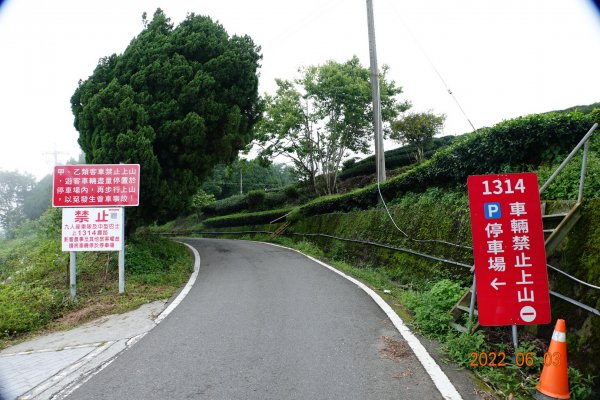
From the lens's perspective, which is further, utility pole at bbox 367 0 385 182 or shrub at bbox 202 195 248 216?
shrub at bbox 202 195 248 216

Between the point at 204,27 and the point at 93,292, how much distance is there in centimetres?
931

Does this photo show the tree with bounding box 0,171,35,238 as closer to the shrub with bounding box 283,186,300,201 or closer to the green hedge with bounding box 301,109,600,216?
the shrub with bounding box 283,186,300,201

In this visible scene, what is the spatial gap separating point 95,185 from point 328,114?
13883 millimetres

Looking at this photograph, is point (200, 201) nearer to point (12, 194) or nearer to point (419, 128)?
point (419, 128)

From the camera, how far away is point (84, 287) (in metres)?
8.63

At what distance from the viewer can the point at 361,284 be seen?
318 inches

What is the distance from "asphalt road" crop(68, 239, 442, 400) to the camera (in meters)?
3.38

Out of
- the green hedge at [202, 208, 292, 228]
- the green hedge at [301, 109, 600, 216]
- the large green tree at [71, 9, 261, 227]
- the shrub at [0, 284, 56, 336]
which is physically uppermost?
the large green tree at [71, 9, 261, 227]

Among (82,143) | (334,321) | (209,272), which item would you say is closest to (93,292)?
(209,272)

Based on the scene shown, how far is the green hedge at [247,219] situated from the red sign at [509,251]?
65.8ft

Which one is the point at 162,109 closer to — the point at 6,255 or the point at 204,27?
the point at 204,27

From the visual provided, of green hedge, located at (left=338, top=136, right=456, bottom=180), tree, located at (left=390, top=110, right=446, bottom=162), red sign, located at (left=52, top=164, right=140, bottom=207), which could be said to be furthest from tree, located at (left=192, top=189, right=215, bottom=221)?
red sign, located at (left=52, top=164, right=140, bottom=207)

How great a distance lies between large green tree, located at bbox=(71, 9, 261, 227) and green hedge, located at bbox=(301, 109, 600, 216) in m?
6.76
